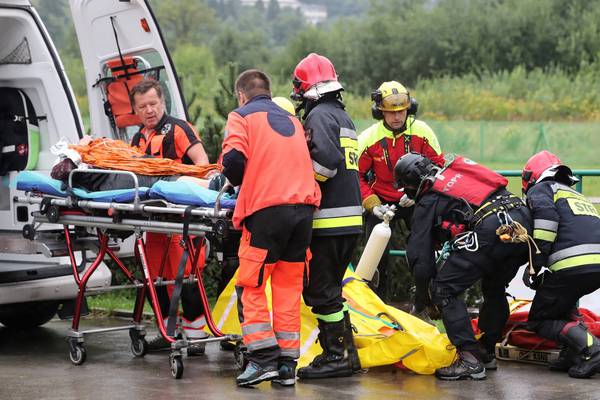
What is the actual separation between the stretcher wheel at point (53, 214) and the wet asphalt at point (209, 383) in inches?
39.8

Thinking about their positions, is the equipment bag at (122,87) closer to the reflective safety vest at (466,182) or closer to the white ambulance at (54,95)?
the white ambulance at (54,95)

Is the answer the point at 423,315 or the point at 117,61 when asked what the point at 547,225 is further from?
the point at 117,61

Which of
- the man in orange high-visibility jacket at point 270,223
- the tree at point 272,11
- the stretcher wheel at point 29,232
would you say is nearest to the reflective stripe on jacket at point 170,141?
the stretcher wheel at point 29,232

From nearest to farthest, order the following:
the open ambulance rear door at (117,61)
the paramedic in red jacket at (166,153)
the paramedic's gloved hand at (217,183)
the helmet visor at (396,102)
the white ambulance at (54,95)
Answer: the paramedic's gloved hand at (217,183) → the paramedic in red jacket at (166,153) → the white ambulance at (54,95) → the helmet visor at (396,102) → the open ambulance rear door at (117,61)

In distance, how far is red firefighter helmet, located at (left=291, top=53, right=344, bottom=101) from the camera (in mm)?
7273

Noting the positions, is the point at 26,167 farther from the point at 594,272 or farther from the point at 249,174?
the point at 594,272

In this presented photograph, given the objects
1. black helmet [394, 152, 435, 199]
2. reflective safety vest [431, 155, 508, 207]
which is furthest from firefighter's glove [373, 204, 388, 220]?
reflective safety vest [431, 155, 508, 207]

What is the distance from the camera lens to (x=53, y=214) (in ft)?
25.2

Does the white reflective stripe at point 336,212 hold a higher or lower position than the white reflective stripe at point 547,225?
higher

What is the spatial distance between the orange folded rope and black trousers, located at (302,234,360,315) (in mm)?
1022

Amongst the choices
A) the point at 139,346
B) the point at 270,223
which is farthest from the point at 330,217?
the point at 139,346

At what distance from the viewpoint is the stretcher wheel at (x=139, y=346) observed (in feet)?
26.3

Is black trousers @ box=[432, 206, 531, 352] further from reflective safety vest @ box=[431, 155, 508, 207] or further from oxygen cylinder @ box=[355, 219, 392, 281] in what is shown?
oxygen cylinder @ box=[355, 219, 392, 281]

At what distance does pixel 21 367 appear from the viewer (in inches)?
303
